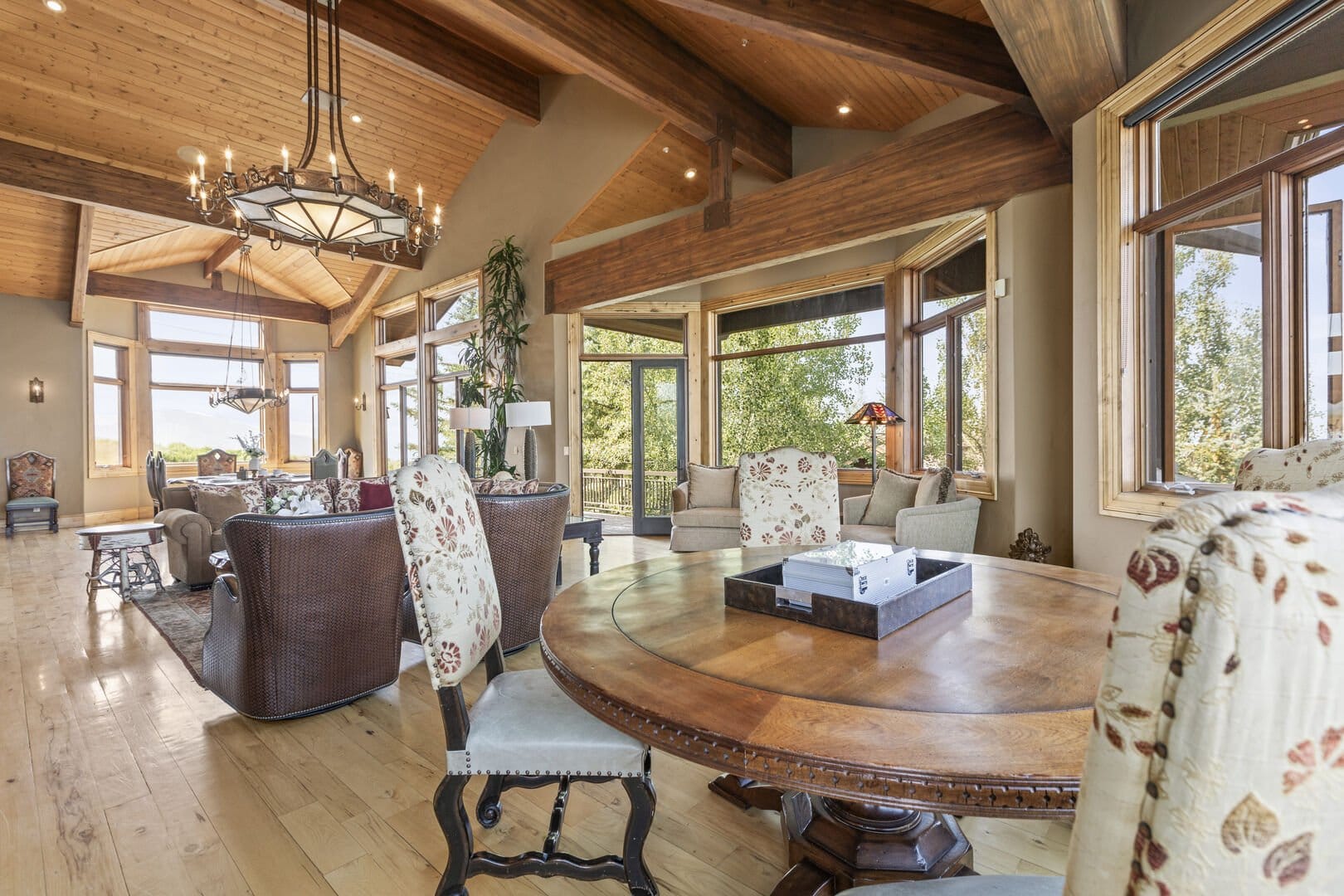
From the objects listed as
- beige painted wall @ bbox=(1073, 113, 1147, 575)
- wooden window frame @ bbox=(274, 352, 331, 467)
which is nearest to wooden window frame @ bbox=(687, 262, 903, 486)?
beige painted wall @ bbox=(1073, 113, 1147, 575)

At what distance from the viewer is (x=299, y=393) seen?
1119cm

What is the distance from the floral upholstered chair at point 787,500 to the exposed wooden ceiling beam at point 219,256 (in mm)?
9148

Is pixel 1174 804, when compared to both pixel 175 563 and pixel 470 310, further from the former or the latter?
pixel 470 310

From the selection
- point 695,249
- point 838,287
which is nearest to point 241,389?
point 695,249

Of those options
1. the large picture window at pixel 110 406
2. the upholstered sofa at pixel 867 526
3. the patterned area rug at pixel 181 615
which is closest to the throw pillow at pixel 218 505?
the patterned area rug at pixel 181 615

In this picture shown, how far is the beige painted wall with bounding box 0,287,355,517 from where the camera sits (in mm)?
8156

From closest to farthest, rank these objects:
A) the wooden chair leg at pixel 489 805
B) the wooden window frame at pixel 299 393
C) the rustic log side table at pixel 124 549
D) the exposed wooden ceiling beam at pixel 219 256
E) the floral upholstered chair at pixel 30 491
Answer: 1. the wooden chair leg at pixel 489 805
2. the rustic log side table at pixel 124 549
3. the floral upholstered chair at pixel 30 491
4. the exposed wooden ceiling beam at pixel 219 256
5. the wooden window frame at pixel 299 393

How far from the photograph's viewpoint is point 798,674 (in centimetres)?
104

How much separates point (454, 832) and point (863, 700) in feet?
3.36

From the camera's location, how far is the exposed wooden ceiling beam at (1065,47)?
244 centimetres

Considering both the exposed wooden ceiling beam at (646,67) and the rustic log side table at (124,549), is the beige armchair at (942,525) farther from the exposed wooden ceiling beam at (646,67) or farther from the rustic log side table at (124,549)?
the rustic log side table at (124,549)

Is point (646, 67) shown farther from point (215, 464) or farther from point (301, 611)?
point (215, 464)

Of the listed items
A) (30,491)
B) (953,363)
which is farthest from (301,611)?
(30,491)

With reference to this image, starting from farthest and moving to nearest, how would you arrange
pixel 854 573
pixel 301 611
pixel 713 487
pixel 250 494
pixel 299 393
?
pixel 299 393 → pixel 713 487 → pixel 250 494 → pixel 301 611 → pixel 854 573
